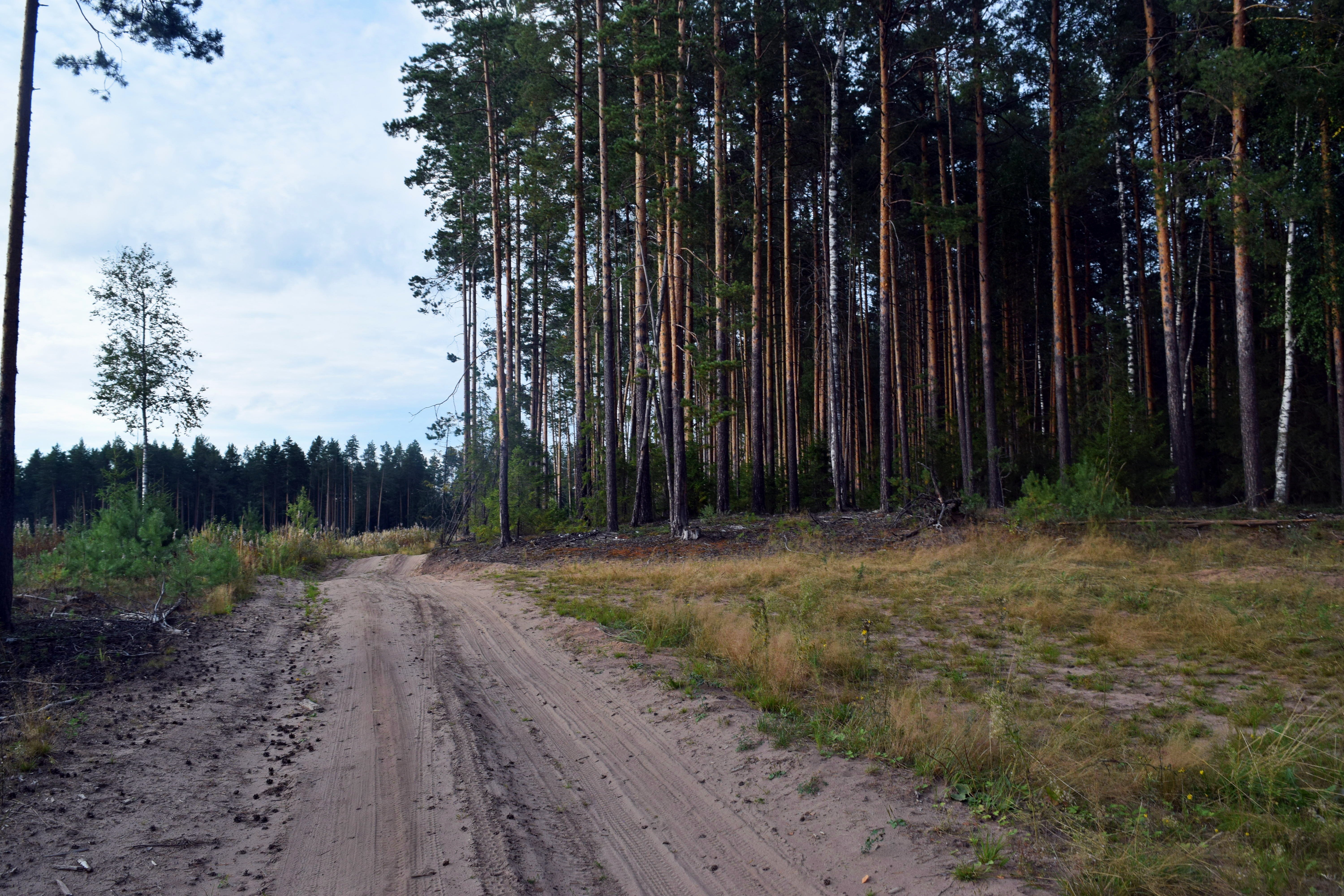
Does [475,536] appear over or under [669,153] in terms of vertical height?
under

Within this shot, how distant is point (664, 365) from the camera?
17.4m

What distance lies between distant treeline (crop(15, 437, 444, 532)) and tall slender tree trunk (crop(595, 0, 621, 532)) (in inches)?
1345

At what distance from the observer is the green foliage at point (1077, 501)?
537 inches

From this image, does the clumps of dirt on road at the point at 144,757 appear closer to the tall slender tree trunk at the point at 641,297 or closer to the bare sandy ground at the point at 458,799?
the bare sandy ground at the point at 458,799

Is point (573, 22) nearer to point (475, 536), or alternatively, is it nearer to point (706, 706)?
point (475, 536)

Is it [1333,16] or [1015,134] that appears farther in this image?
[1015,134]

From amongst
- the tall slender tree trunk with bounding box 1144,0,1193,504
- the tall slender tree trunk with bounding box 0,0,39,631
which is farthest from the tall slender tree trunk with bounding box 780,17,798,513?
the tall slender tree trunk with bounding box 0,0,39,631

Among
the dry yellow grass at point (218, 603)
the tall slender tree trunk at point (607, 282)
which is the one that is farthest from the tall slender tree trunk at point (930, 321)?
the dry yellow grass at point (218, 603)

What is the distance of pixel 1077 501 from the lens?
45.4ft

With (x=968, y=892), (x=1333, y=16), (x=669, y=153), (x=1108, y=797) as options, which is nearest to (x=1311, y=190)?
(x=1333, y=16)

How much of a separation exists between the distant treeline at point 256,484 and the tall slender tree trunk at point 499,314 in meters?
30.0

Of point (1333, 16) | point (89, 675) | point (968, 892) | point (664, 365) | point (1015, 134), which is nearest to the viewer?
point (968, 892)

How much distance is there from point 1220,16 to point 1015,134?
5.64m

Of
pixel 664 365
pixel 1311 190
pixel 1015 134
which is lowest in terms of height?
pixel 664 365
